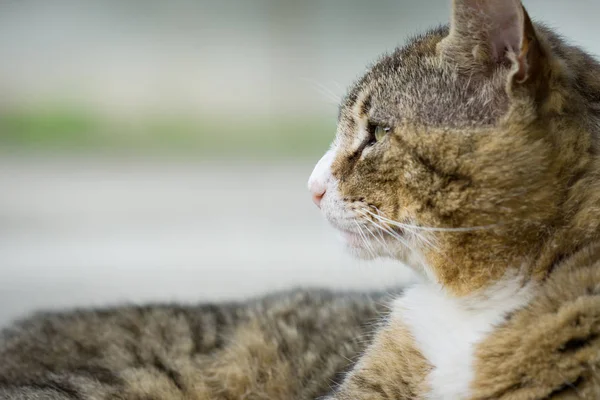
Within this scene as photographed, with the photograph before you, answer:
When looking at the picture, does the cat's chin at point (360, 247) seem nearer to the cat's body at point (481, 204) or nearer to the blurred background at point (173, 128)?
the cat's body at point (481, 204)

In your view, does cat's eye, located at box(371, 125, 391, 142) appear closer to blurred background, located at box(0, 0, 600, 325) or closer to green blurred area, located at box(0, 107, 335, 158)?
blurred background, located at box(0, 0, 600, 325)

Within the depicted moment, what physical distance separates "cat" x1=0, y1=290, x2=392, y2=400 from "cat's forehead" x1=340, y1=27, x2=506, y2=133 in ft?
1.56

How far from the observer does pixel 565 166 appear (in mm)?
1148

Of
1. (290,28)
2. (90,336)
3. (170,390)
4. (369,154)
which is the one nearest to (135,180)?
(290,28)

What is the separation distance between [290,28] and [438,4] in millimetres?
621

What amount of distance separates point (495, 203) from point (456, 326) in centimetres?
24

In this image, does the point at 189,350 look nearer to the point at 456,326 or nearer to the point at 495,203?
the point at 456,326

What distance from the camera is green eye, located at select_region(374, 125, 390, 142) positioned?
1267 mm

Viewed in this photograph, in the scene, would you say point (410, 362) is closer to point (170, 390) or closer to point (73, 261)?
point (170, 390)

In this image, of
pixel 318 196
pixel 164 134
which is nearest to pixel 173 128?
pixel 164 134

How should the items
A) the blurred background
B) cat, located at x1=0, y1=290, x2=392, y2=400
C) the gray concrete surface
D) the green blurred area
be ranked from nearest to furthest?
cat, located at x1=0, y1=290, x2=392, y2=400
the gray concrete surface
the blurred background
the green blurred area

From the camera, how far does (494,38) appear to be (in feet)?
3.73

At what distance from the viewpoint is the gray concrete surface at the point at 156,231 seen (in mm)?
2453

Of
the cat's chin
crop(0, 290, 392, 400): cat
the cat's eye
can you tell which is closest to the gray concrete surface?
crop(0, 290, 392, 400): cat
